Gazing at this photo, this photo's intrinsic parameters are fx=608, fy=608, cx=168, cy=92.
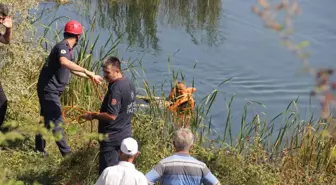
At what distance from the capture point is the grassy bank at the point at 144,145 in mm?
5809

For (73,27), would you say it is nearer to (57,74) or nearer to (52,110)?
(57,74)

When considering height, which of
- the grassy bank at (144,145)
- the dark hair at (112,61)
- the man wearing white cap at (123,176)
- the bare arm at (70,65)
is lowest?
the grassy bank at (144,145)

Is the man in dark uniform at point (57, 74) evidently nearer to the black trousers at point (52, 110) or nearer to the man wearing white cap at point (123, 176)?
the black trousers at point (52, 110)

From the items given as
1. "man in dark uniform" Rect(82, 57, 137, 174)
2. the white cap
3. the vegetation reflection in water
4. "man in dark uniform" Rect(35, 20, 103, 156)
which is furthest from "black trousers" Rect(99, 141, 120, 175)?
the vegetation reflection in water

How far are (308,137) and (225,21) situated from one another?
9010mm

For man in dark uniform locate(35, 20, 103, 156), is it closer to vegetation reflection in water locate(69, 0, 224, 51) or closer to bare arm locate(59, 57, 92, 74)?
bare arm locate(59, 57, 92, 74)

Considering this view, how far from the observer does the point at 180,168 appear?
4141mm

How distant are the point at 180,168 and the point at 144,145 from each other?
2088 millimetres

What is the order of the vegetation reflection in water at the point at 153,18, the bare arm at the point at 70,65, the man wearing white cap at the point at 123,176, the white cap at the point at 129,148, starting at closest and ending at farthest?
the man wearing white cap at the point at 123,176, the white cap at the point at 129,148, the bare arm at the point at 70,65, the vegetation reflection in water at the point at 153,18

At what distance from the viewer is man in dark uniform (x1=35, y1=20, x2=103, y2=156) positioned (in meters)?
5.42

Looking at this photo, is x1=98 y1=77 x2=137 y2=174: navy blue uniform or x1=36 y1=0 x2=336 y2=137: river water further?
x1=36 y1=0 x2=336 y2=137: river water

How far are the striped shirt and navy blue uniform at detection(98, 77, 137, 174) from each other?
0.77 metres

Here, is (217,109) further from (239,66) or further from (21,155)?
(21,155)

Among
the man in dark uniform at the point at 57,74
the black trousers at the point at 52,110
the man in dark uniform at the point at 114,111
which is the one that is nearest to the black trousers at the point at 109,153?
the man in dark uniform at the point at 114,111
